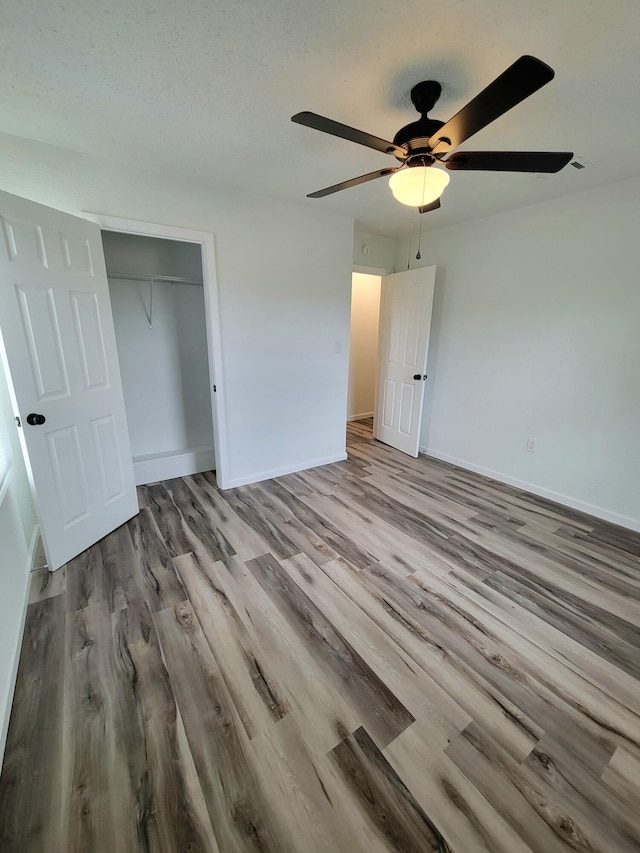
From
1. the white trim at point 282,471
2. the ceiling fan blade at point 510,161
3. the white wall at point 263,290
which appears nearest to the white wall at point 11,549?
the white wall at point 263,290

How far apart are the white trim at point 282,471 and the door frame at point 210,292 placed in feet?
0.39

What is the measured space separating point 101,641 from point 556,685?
2.09m

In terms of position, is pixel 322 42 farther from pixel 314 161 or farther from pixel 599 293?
pixel 599 293

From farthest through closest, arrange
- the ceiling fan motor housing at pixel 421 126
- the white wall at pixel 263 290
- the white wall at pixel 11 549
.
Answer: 1. the white wall at pixel 263 290
2. the ceiling fan motor housing at pixel 421 126
3. the white wall at pixel 11 549

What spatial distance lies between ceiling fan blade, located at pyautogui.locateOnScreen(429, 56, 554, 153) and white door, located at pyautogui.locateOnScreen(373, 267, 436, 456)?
2433 mm

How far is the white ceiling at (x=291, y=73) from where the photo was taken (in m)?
1.20

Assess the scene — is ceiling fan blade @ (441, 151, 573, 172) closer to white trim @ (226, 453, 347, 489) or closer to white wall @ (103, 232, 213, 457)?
white wall @ (103, 232, 213, 457)

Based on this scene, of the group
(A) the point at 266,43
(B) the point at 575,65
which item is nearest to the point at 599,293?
(B) the point at 575,65

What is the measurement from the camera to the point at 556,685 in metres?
1.48

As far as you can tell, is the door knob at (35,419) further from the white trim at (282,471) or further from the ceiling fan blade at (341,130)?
the ceiling fan blade at (341,130)

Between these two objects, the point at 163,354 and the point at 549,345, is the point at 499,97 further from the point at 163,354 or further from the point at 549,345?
the point at 163,354

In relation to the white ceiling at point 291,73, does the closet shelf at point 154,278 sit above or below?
below

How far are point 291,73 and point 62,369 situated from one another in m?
1.97

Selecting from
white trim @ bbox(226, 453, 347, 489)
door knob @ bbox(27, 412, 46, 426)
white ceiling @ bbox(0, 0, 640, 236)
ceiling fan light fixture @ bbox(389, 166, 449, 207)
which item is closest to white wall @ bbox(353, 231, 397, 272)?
white ceiling @ bbox(0, 0, 640, 236)
